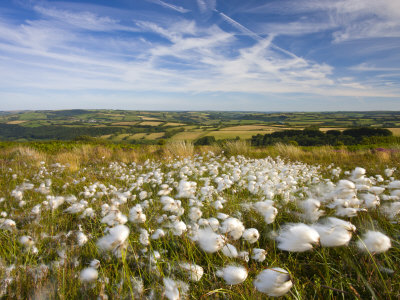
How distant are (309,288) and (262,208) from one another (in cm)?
76

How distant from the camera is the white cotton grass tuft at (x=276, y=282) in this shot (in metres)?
1.06

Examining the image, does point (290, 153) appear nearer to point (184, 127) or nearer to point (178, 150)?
point (178, 150)

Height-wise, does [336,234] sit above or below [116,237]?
above

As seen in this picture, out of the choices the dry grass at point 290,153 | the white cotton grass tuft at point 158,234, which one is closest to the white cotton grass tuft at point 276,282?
the white cotton grass tuft at point 158,234

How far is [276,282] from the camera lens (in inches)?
41.7

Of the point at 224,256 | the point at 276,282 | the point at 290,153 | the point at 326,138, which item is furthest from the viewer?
the point at 326,138

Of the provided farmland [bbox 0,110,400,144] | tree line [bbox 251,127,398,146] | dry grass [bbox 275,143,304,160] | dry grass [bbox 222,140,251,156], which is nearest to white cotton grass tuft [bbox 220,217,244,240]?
dry grass [bbox 275,143,304,160]

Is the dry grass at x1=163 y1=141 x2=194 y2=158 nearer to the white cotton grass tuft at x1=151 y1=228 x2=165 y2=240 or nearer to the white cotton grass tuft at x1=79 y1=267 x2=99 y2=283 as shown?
the white cotton grass tuft at x1=151 y1=228 x2=165 y2=240

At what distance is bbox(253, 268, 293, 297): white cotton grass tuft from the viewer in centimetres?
106

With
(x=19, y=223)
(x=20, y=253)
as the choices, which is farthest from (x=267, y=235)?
(x=19, y=223)

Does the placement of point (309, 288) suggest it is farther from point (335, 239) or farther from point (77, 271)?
point (77, 271)

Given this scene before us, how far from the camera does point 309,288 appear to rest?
5.85 ft

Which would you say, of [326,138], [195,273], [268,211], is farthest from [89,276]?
[326,138]

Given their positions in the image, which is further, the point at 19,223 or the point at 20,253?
the point at 19,223
